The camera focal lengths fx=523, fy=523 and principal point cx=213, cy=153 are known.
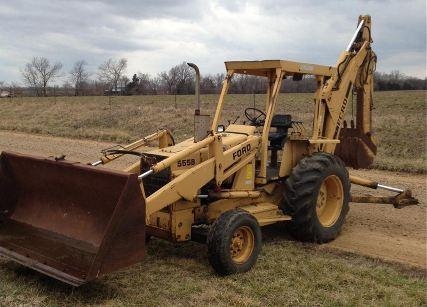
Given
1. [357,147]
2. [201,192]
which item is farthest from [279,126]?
[357,147]

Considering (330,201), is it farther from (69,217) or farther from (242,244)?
(69,217)

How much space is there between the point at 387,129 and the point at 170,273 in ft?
41.7

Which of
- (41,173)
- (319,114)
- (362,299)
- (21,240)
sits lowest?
(362,299)

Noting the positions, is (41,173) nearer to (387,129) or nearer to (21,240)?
(21,240)

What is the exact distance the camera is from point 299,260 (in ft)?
19.8

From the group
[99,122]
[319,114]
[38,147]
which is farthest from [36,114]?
[319,114]

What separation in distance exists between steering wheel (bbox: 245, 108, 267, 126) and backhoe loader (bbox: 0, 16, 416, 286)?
2 centimetres

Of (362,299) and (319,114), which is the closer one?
(362,299)

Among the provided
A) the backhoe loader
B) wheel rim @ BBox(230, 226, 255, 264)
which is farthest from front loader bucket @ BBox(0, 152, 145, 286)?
wheel rim @ BBox(230, 226, 255, 264)

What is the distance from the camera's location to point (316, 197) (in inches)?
260

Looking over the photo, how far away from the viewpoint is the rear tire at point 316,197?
652 centimetres

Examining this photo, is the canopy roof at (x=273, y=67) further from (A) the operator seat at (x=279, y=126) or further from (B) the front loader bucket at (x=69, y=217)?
(B) the front loader bucket at (x=69, y=217)

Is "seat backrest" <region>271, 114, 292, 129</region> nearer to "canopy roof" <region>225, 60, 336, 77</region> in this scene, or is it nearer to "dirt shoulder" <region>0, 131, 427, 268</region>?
"canopy roof" <region>225, 60, 336, 77</region>

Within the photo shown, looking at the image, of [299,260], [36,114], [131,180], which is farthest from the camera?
[36,114]
